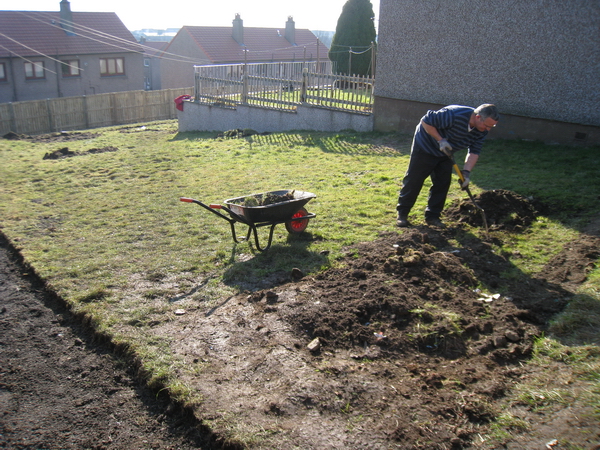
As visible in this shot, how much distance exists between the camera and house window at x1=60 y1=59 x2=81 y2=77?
32281 millimetres

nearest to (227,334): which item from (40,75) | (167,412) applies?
(167,412)

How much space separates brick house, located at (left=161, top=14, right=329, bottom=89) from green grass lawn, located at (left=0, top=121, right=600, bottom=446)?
2822 cm

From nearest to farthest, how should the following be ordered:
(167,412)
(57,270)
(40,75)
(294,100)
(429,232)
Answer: (167,412)
(57,270)
(429,232)
(294,100)
(40,75)

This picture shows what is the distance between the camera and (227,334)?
4391 millimetres

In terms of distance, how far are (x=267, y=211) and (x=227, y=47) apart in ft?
124

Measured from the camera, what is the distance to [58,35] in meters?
32.7

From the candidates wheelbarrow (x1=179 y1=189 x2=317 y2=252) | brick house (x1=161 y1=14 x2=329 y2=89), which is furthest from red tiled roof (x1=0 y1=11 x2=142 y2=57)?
wheelbarrow (x1=179 y1=189 x2=317 y2=252)

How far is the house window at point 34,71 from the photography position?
30.3m

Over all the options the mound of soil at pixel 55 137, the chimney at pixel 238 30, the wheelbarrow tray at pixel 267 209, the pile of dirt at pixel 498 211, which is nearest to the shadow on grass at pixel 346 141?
the pile of dirt at pixel 498 211

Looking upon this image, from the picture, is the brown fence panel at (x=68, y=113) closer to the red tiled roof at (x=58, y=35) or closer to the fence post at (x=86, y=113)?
the fence post at (x=86, y=113)

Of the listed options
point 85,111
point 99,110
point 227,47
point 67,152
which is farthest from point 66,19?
point 67,152

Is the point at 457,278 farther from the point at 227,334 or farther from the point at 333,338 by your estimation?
the point at 227,334

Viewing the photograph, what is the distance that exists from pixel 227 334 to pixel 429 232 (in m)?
3.23

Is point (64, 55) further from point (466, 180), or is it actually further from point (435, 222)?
point (466, 180)
